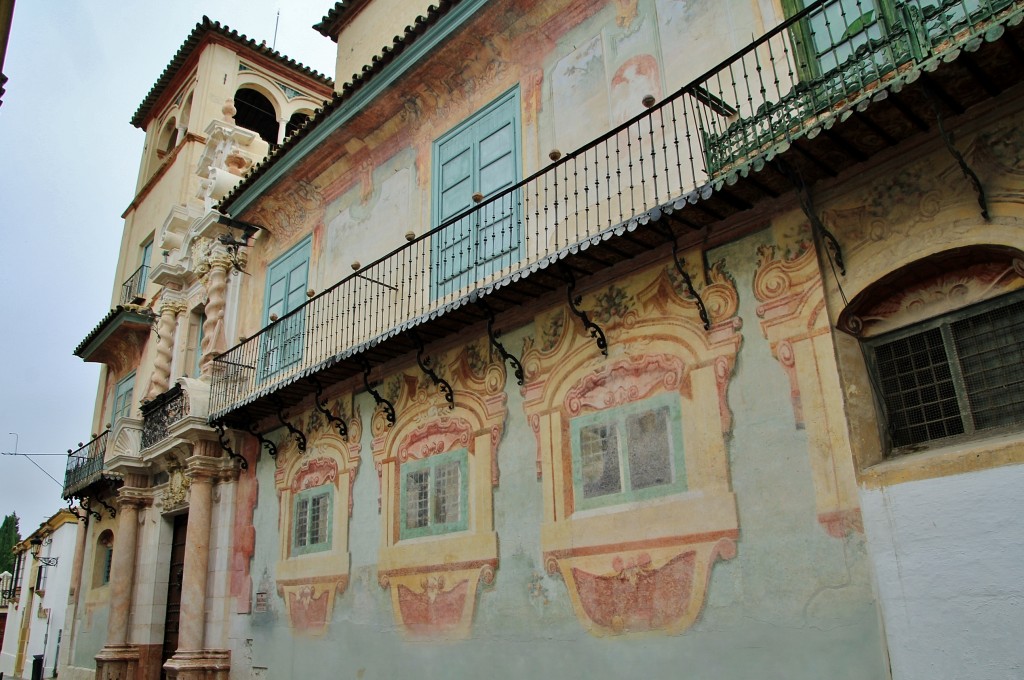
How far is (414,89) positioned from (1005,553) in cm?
881

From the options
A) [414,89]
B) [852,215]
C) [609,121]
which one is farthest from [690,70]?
[414,89]

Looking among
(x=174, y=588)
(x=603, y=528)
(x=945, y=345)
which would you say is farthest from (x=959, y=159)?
(x=174, y=588)

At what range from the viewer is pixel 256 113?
876 inches

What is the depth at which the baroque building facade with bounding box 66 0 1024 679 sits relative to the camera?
543cm

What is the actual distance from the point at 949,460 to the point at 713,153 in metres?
3.02

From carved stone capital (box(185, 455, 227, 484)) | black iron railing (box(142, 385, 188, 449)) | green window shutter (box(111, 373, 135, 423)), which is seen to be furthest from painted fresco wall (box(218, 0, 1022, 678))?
green window shutter (box(111, 373, 135, 423))

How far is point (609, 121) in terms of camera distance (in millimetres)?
8469

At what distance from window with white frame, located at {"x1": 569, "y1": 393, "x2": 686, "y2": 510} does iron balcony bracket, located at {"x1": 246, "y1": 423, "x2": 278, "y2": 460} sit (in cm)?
593

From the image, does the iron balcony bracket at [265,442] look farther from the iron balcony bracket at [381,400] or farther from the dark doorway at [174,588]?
the dark doorway at [174,588]

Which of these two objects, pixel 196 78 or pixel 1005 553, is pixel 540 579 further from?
pixel 196 78

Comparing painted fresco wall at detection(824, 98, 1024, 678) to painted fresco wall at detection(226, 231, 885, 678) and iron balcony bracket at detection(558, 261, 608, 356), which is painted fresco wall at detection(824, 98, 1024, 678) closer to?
painted fresco wall at detection(226, 231, 885, 678)

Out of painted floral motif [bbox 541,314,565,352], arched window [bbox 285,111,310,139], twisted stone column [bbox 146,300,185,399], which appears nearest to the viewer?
painted floral motif [bbox 541,314,565,352]

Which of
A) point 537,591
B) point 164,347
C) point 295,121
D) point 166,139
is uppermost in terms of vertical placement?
point 295,121

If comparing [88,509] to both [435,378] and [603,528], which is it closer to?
[435,378]
